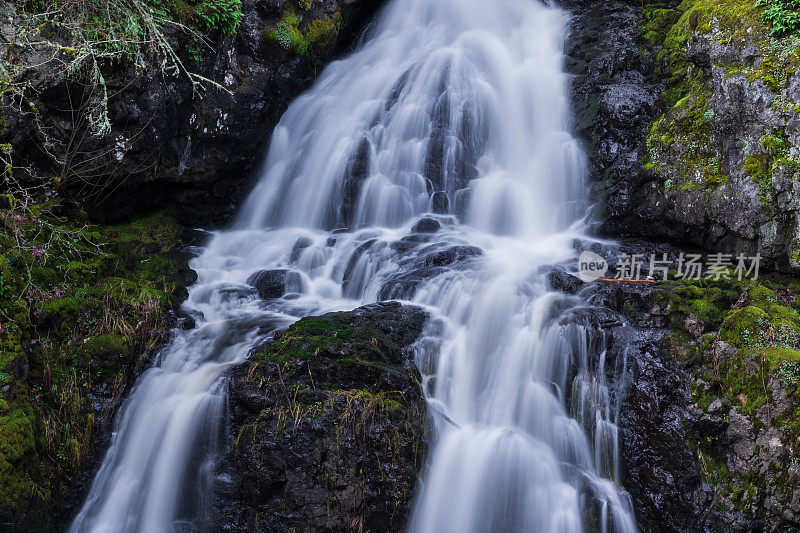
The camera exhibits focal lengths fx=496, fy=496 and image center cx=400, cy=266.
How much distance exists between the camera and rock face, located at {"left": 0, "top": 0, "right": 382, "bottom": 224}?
26.4 ft

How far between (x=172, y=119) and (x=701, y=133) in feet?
31.2

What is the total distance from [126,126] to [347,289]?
16.6 ft

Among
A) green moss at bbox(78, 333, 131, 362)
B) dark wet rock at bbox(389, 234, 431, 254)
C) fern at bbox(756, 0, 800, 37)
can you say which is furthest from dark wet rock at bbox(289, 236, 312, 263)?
fern at bbox(756, 0, 800, 37)

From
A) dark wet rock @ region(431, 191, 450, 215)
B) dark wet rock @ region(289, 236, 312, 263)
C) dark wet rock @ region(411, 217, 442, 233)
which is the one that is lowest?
dark wet rock @ region(289, 236, 312, 263)

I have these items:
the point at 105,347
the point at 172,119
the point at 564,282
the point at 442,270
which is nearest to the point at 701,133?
the point at 564,282

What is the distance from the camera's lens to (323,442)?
493 centimetres

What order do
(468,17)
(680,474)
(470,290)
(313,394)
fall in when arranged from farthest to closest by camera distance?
(468,17) → (470,290) → (313,394) → (680,474)

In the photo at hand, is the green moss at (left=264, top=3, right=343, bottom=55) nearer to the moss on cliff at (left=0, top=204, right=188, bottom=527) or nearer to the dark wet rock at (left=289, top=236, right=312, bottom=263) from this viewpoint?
the dark wet rock at (left=289, top=236, right=312, bottom=263)

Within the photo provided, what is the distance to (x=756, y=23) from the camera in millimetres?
7578

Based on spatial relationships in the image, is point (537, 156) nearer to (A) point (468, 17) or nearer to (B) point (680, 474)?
(A) point (468, 17)

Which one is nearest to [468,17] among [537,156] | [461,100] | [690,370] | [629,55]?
[461,100]

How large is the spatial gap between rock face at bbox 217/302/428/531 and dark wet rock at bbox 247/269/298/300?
3072mm

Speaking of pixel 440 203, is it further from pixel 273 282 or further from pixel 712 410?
pixel 712 410

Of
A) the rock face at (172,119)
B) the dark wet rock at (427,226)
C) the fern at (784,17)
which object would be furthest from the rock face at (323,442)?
the fern at (784,17)
